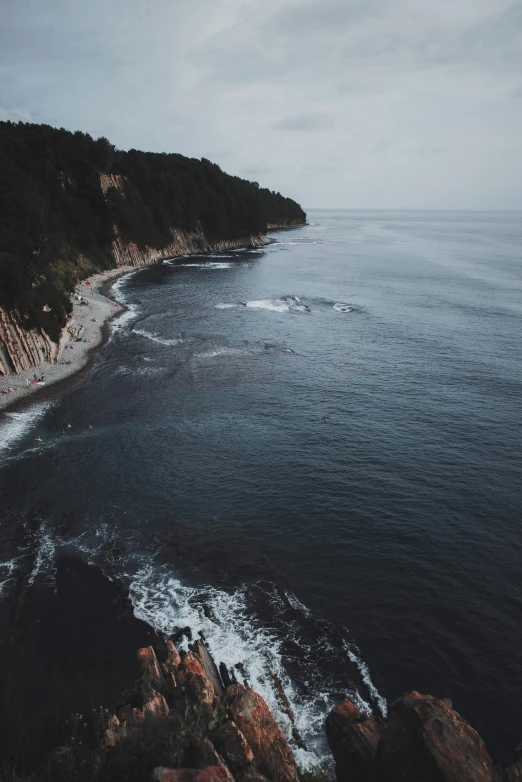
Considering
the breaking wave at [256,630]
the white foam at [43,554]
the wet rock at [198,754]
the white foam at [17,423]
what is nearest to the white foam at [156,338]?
the white foam at [17,423]

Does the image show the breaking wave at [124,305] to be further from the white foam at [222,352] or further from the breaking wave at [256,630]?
the breaking wave at [256,630]

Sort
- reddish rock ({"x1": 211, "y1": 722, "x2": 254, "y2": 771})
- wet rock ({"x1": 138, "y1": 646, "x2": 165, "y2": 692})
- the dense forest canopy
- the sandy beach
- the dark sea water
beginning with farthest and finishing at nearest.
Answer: the dense forest canopy < the sandy beach < the dark sea water < wet rock ({"x1": 138, "y1": 646, "x2": 165, "y2": 692}) < reddish rock ({"x1": 211, "y1": 722, "x2": 254, "y2": 771})

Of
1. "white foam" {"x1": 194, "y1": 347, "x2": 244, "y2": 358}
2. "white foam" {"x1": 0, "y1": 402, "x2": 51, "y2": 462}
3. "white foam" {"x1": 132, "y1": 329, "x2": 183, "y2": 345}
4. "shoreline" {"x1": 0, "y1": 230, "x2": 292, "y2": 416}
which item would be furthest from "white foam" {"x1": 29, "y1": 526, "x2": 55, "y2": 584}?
"white foam" {"x1": 132, "y1": 329, "x2": 183, "y2": 345}

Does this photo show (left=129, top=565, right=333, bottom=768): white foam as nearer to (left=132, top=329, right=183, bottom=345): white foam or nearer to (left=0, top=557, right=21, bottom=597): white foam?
(left=0, top=557, right=21, bottom=597): white foam

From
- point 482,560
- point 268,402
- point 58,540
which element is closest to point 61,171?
point 268,402

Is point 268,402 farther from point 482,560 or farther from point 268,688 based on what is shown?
point 268,688

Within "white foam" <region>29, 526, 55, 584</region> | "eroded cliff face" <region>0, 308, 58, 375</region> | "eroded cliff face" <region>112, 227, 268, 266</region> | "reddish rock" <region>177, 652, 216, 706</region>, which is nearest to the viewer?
"reddish rock" <region>177, 652, 216, 706</region>

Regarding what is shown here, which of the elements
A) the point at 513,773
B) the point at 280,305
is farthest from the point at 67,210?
the point at 513,773
